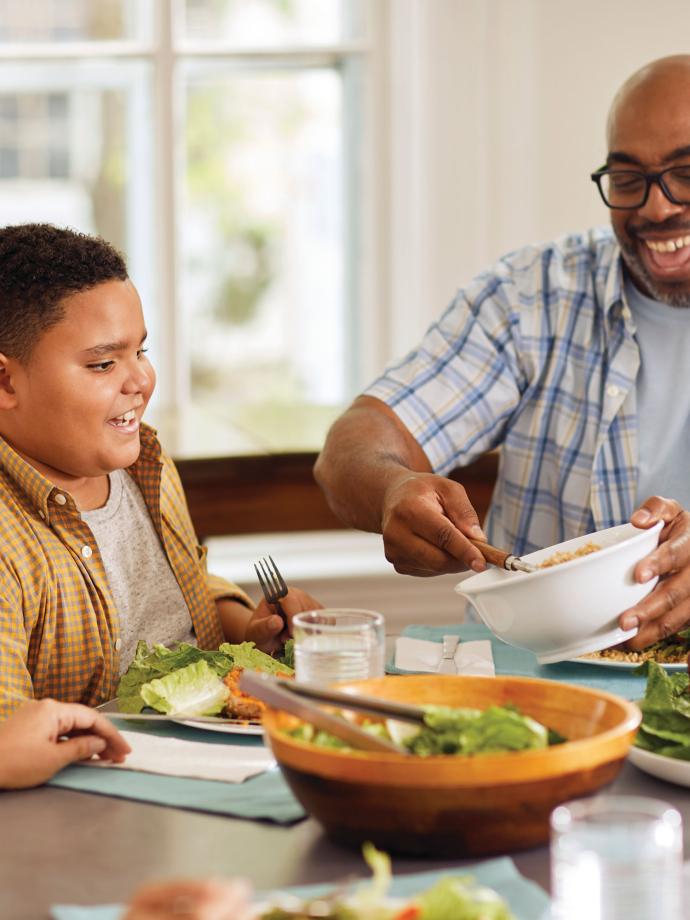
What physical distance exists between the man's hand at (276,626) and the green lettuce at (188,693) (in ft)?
1.06

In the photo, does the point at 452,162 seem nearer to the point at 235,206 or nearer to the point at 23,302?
the point at 235,206

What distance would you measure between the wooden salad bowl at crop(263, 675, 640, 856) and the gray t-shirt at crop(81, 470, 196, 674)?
0.85 metres

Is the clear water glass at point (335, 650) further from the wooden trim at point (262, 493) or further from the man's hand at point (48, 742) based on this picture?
the wooden trim at point (262, 493)

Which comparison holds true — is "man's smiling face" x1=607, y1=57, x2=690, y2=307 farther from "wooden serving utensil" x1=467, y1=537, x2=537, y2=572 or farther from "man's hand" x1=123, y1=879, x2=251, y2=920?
"man's hand" x1=123, y1=879, x2=251, y2=920

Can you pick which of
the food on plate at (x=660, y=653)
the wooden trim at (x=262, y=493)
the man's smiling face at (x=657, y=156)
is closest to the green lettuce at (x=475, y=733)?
the food on plate at (x=660, y=653)

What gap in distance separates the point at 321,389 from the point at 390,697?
3.19m

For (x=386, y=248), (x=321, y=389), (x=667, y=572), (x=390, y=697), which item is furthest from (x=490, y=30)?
(x=390, y=697)

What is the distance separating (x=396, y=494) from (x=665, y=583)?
1.40 feet

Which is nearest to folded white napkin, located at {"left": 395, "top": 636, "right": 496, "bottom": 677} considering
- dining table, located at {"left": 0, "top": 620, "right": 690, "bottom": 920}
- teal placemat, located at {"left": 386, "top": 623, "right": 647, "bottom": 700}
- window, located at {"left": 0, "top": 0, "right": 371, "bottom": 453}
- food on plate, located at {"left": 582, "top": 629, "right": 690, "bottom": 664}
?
teal placemat, located at {"left": 386, "top": 623, "right": 647, "bottom": 700}

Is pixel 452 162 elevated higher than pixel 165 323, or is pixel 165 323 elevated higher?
pixel 452 162

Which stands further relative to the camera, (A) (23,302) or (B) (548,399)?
(B) (548,399)

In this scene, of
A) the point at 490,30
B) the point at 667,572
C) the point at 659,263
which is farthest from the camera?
the point at 490,30

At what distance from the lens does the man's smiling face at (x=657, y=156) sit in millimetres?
2299

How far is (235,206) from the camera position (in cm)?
→ 415
